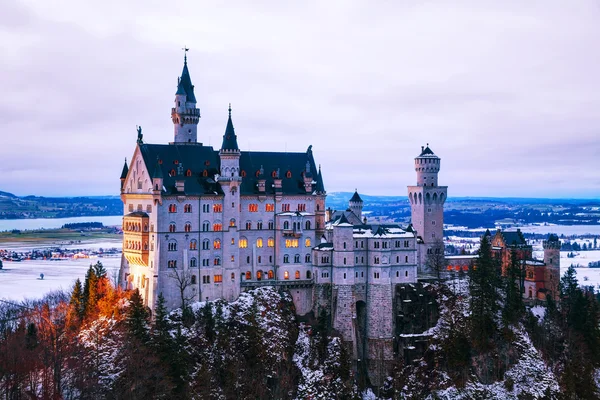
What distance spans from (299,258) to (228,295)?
13398mm

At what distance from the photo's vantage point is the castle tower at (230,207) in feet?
336

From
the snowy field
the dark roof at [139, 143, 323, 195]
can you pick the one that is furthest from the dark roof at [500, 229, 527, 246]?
the snowy field

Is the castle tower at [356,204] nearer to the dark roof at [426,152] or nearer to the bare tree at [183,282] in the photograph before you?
the dark roof at [426,152]

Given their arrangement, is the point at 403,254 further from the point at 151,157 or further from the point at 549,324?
the point at 151,157

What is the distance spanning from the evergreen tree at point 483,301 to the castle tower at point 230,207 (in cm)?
3550

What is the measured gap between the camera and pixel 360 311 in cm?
10856

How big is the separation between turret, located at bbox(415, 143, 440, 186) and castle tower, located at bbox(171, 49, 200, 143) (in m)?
39.7

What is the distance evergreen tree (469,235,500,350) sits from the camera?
10288 cm

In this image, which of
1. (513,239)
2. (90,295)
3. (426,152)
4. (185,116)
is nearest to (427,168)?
(426,152)

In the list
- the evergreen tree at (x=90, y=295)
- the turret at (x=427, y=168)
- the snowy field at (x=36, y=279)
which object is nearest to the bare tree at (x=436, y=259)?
the turret at (x=427, y=168)

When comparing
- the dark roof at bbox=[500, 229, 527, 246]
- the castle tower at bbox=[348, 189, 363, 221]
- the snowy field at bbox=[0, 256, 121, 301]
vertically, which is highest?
the castle tower at bbox=[348, 189, 363, 221]

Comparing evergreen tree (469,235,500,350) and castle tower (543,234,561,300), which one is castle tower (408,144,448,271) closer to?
evergreen tree (469,235,500,350)

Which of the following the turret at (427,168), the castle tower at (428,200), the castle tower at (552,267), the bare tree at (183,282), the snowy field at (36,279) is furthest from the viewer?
the snowy field at (36,279)

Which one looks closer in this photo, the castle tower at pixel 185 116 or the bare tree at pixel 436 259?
the castle tower at pixel 185 116
